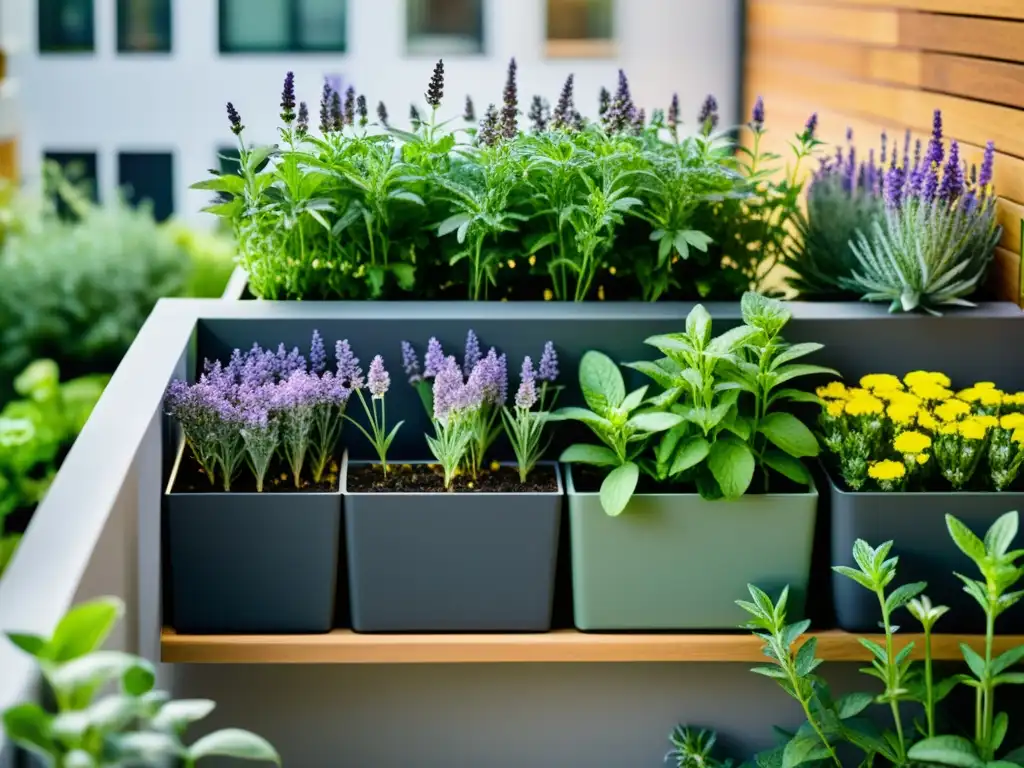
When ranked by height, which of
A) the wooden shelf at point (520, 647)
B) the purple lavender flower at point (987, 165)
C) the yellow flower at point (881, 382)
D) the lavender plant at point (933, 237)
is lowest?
the wooden shelf at point (520, 647)

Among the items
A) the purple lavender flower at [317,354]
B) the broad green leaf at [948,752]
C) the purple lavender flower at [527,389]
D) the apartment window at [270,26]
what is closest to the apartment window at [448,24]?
the apartment window at [270,26]

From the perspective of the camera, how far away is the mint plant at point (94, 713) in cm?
109

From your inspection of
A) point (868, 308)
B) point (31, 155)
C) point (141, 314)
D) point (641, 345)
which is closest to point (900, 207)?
point (868, 308)

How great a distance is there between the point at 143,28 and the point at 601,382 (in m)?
6.47

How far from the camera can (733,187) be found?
2.33 m

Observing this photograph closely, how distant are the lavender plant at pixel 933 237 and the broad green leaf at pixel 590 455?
554mm

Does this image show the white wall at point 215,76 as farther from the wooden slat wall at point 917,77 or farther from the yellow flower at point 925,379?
the yellow flower at point 925,379

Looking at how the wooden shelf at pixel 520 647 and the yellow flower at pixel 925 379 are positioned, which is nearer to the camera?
the wooden shelf at pixel 520 647

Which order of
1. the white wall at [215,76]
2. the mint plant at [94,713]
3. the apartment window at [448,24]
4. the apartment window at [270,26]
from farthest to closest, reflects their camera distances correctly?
1. the apartment window at [270,26]
2. the apartment window at [448,24]
3. the white wall at [215,76]
4. the mint plant at [94,713]

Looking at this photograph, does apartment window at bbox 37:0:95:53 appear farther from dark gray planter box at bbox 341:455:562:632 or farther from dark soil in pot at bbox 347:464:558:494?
dark gray planter box at bbox 341:455:562:632

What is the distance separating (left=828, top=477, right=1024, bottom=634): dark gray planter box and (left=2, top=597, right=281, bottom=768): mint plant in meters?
1.02

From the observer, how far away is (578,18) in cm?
686

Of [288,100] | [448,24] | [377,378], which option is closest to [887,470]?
[377,378]

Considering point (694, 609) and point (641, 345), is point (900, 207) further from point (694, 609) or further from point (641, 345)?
point (694, 609)
